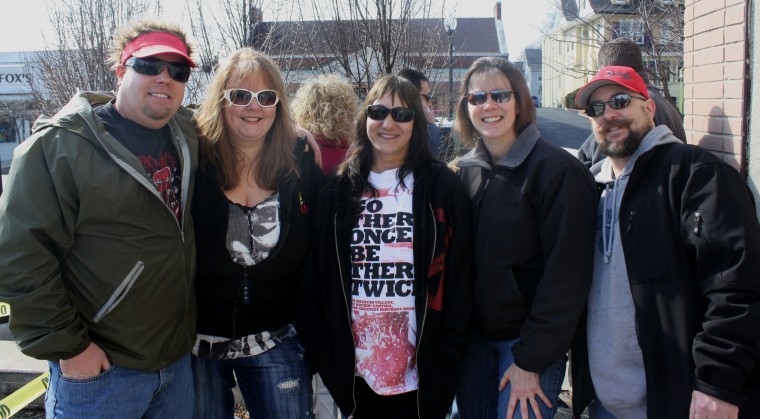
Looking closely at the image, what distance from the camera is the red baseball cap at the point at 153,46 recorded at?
2.65 meters

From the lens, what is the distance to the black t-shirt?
8.64ft

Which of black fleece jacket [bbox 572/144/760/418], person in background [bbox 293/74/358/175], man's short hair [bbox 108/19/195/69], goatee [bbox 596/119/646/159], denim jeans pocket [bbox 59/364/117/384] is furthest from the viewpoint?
person in background [bbox 293/74/358/175]

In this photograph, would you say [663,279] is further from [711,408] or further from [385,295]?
[385,295]

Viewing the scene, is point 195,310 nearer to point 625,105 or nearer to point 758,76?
point 625,105

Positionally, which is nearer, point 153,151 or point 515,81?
point 153,151

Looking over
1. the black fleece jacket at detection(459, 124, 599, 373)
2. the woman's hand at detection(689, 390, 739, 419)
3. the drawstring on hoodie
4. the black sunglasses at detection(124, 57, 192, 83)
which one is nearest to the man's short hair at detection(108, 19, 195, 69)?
the black sunglasses at detection(124, 57, 192, 83)

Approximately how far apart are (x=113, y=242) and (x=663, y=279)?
2.28m

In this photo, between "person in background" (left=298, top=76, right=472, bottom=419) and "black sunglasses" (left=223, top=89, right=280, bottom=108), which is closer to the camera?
"person in background" (left=298, top=76, right=472, bottom=419)

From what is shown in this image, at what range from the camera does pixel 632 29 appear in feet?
29.1

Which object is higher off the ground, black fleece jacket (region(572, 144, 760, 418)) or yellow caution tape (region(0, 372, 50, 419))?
black fleece jacket (region(572, 144, 760, 418))

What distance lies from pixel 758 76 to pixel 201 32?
6.82 meters

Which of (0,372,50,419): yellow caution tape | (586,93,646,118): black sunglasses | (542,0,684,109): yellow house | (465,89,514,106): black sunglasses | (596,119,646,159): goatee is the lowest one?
(0,372,50,419): yellow caution tape

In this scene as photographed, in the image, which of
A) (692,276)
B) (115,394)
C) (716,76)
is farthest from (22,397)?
(716,76)

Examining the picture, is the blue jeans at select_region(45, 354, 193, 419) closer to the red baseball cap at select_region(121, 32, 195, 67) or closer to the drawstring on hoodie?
the red baseball cap at select_region(121, 32, 195, 67)
